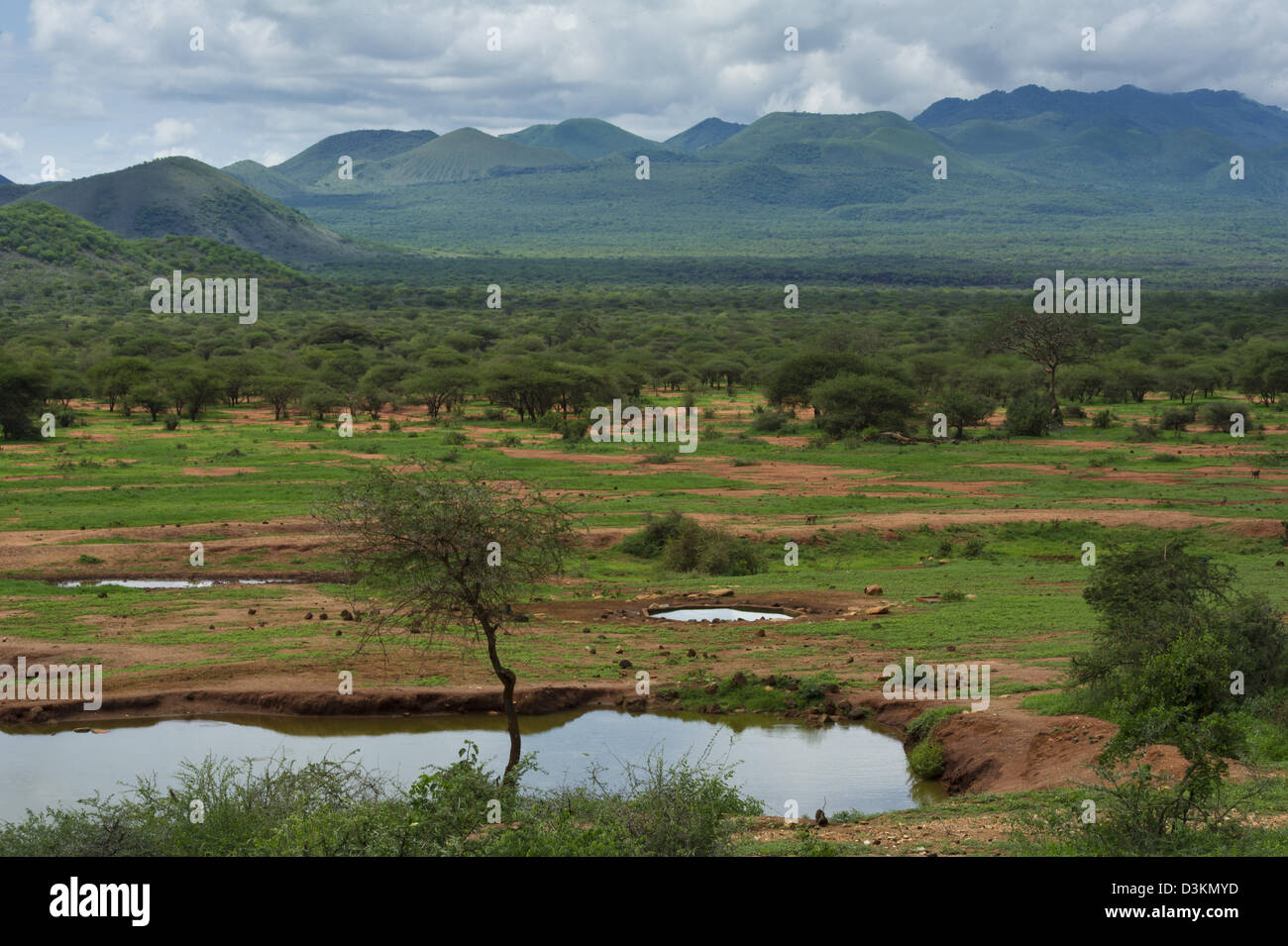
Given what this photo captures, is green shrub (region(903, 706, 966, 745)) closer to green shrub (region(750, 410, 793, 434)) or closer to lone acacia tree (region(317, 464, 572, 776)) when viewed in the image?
lone acacia tree (region(317, 464, 572, 776))

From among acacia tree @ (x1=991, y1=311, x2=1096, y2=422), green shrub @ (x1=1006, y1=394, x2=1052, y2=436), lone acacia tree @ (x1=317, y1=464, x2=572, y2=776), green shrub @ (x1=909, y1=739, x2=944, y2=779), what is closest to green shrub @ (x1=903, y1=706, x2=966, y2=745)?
green shrub @ (x1=909, y1=739, x2=944, y2=779)

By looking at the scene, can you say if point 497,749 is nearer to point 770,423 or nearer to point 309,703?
point 309,703

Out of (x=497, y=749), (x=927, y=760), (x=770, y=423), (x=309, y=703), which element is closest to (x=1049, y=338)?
(x=770, y=423)

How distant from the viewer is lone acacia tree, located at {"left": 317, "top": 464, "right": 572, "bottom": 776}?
12328 millimetres

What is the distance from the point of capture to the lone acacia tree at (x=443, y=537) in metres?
12.3

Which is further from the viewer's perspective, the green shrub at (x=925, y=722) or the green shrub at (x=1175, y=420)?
the green shrub at (x=1175, y=420)

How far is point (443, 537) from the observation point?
12.4 metres

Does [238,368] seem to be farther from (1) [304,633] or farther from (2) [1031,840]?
(2) [1031,840]

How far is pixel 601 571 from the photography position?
86.9 ft

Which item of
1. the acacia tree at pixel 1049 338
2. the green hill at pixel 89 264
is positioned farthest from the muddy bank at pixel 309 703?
the green hill at pixel 89 264

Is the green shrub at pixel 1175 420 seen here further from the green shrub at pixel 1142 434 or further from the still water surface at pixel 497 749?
the still water surface at pixel 497 749
